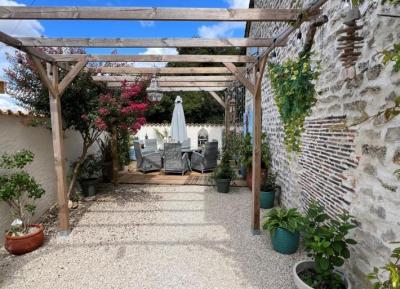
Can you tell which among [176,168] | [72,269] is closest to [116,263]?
[72,269]

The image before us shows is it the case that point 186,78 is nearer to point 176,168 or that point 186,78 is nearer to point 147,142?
point 176,168

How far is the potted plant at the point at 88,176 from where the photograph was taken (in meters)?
5.29

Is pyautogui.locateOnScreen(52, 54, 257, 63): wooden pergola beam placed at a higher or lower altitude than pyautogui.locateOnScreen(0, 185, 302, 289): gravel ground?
higher

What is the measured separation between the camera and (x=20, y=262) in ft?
9.77

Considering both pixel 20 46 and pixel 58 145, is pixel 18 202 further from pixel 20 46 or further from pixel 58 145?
pixel 20 46

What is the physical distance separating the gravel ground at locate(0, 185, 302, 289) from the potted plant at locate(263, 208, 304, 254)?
4.0 inches

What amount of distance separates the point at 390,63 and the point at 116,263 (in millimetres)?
3177

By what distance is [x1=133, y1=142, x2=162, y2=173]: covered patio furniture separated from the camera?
7.45 meters

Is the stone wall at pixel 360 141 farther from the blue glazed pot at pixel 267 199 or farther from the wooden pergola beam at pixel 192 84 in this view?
the wooden pergola beam at pixel 192 84

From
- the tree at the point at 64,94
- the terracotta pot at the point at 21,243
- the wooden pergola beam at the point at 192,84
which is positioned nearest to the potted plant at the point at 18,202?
the terracotta pot at the point at 21,243

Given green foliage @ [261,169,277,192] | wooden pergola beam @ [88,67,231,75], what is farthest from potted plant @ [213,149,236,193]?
wooden pergola beam @ [88,67,231,75]

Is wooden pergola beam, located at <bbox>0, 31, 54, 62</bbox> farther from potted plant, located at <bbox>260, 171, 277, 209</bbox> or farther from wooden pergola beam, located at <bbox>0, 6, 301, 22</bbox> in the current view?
potted plant, located at <bbox>260, 171, 277, 209</bbox>

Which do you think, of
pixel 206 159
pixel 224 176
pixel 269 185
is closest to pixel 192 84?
pixel 206 159

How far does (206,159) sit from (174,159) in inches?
35.3
